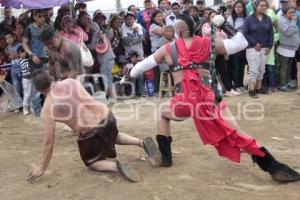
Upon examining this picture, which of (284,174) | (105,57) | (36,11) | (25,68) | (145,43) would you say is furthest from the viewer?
(145,43)

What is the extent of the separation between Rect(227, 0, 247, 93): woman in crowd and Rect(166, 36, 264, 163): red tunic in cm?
486

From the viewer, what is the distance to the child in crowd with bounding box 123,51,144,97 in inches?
388

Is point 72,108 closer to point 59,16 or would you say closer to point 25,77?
point 25,77

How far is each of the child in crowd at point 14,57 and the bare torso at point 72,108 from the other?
409 cm

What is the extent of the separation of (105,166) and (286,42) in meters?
5.79

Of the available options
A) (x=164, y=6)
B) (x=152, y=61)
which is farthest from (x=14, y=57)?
(x=152, y=61)

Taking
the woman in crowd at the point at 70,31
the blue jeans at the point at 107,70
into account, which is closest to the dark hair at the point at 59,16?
the woman in crowd at the point at 70,31

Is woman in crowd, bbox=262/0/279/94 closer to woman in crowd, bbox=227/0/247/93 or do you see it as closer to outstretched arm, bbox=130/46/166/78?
woman in crowd, bbox=227/0/247/93

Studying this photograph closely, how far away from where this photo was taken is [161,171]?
17.2 feet

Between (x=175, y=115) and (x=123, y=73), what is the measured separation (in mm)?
5038

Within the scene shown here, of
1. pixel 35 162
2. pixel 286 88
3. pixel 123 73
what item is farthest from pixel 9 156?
pixel 286 88

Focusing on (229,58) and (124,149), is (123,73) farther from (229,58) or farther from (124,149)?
(124,149)

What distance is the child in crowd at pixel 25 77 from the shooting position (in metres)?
8.57

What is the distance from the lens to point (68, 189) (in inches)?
193
